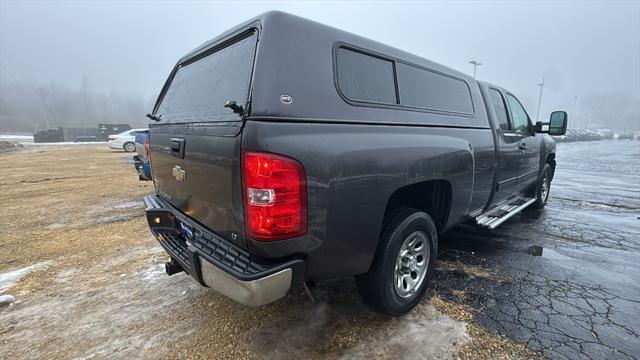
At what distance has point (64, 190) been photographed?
26.2ft

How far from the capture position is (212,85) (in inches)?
101

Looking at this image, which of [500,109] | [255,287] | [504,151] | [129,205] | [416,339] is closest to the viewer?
[255,287]

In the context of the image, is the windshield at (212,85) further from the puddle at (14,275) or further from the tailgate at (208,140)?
the puddle at (14,275)

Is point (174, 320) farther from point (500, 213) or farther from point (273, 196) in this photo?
point (500, 213)

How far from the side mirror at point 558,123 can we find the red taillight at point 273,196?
4762mm

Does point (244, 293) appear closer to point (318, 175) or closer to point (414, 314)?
point (318, 175)

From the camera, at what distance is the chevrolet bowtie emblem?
250cm

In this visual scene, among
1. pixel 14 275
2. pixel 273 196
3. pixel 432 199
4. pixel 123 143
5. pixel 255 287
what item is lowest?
pixel 14 275

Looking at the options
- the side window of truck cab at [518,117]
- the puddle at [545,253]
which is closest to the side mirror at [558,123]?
the side window of truck cab at [518,117]

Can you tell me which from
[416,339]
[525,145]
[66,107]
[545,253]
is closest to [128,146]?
[525,145]

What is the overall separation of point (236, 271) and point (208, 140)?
0.82 metres

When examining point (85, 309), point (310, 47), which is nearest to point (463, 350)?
point (310, 47)

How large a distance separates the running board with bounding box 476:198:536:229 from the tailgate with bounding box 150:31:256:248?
2.86 m

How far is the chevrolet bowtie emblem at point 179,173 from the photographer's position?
2.50 metres
